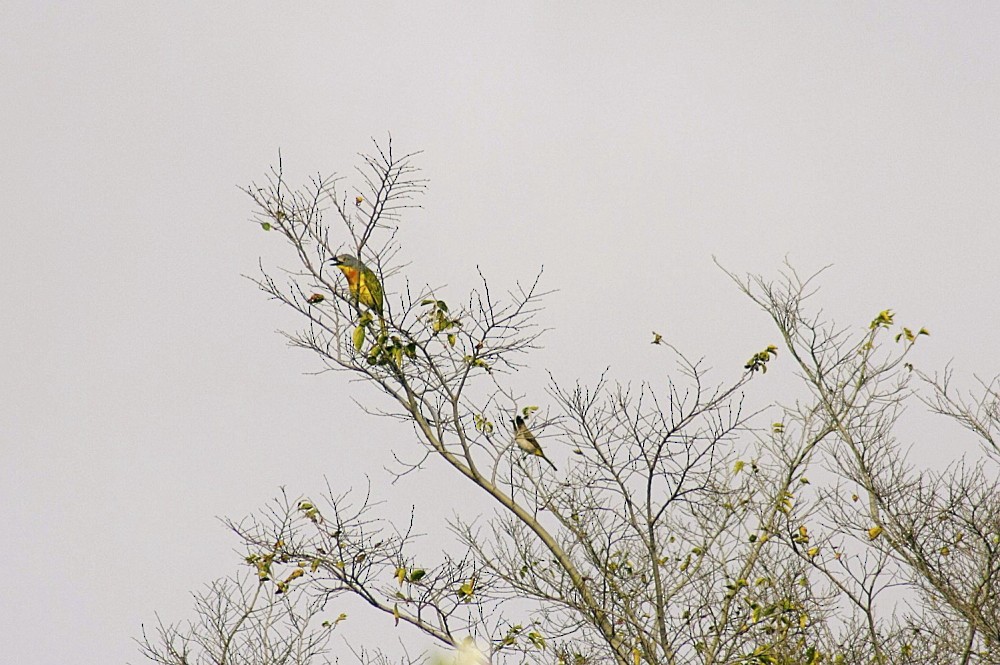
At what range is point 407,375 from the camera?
6.77 m

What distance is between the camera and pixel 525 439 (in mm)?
7148

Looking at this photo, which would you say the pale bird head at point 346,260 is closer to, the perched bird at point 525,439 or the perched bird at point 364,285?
the perched bird at point 364,285

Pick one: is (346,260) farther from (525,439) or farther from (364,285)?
(525,439)

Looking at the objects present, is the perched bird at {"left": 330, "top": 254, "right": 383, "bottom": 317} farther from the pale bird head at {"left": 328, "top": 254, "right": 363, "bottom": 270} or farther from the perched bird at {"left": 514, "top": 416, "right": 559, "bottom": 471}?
the perched bird at {"left": 514, "top": 416, "right": 559, "bottom": 471}

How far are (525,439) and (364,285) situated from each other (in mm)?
1613

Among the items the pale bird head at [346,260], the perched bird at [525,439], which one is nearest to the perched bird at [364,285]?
the pale bird head at [346,260]

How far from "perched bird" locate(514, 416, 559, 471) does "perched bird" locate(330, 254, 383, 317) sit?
1.32 meters

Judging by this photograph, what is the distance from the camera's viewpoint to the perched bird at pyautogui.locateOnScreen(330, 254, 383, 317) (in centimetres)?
671

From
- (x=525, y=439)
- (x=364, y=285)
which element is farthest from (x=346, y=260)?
(x=525, y=439)

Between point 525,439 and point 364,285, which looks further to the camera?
point 525,439

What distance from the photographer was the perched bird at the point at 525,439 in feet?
23.5

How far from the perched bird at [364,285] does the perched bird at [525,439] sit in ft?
4.33

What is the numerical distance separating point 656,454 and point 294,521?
8.72 ft

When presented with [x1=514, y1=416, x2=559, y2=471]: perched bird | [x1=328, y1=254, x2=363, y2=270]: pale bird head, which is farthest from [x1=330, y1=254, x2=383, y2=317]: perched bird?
[x1=514, y1=416, x2=559, y2=471]: perched bird
